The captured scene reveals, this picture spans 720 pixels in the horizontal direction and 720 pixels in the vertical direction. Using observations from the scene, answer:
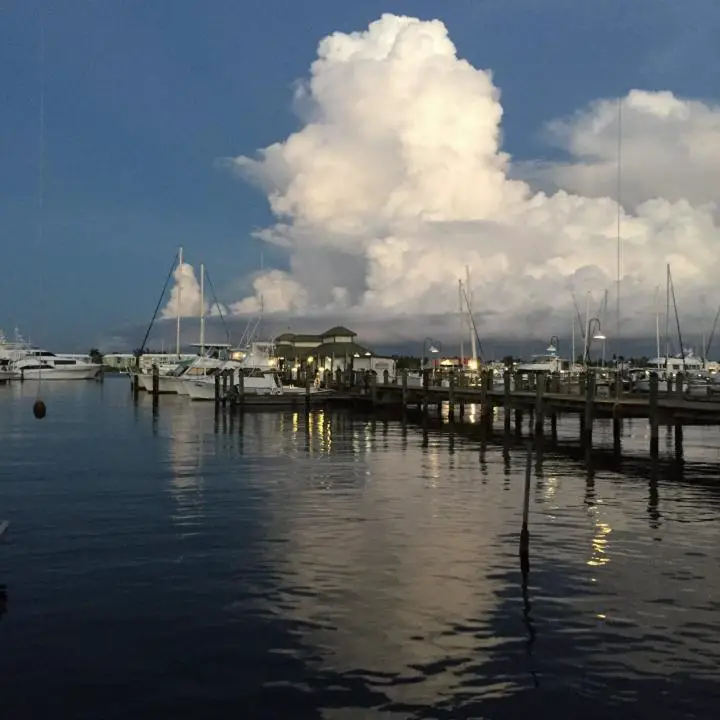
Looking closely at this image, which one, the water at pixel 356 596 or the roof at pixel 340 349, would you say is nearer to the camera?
the water at pixel 356 596

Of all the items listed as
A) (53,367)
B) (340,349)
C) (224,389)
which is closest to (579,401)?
(224,389)

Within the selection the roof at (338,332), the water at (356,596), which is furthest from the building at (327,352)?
the water at (356,596)

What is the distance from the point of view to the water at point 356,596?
12.1 metres

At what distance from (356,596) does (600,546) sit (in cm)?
780

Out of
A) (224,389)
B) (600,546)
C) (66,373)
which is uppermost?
(66,373)

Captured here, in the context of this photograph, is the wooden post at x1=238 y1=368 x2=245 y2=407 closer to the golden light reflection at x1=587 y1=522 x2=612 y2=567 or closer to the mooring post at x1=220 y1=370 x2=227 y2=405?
the mooring post at x1=220 y1=370 x2=227 y2=405

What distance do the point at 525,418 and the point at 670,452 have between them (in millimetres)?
33115

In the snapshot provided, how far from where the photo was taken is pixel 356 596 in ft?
54.9

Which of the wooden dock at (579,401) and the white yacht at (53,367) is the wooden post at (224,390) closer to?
the wooden dock at (579,401)

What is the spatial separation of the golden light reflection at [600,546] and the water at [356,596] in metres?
0.10

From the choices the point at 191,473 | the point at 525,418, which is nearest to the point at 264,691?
the point at 191,473

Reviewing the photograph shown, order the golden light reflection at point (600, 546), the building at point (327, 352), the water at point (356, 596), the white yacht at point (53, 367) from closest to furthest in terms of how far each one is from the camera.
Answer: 1. the water at point (356, 596)
2. the golden light reflection at point (600, 546)
3. the building at point (327, 352)
4. the white yacht at point (53, 367)

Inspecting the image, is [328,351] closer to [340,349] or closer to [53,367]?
[340,349]

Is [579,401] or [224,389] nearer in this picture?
[579,401]
